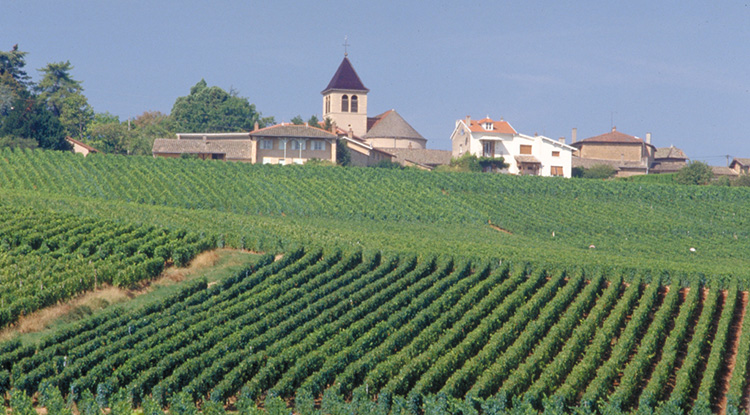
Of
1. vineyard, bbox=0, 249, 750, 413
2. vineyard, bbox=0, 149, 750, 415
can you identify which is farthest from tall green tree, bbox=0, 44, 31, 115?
vineyard, bbox=0, 249, 750, 413

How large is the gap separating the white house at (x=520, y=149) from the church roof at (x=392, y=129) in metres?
14.4

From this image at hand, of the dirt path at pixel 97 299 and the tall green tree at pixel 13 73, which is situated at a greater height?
the tall green tree at pixel 13 73

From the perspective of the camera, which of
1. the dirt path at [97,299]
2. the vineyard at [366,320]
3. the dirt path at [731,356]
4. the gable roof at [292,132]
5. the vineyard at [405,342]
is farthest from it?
the gable roof at [292,132]

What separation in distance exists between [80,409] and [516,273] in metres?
18.8

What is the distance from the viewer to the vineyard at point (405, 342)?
66.2 feet

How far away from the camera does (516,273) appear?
105ft

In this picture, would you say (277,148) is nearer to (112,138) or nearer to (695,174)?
(112,138)

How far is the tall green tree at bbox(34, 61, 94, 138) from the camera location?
9944cm

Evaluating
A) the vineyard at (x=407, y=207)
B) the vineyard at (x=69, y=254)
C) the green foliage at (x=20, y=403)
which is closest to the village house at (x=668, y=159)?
the vineyard at (x=407, y=207)

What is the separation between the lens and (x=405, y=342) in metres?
24.3

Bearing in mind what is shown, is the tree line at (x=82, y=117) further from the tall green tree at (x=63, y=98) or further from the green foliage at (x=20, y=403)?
the green foliage at (x=20, y=403)

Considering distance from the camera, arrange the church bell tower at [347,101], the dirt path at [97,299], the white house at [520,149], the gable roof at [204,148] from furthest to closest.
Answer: the church bell tower at [347,101], the white house at [520,149], the gable roof at [204,148], the dirt path at [97,299]

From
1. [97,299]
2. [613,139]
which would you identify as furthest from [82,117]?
[97,299]

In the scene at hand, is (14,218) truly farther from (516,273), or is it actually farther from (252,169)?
(252,169)
